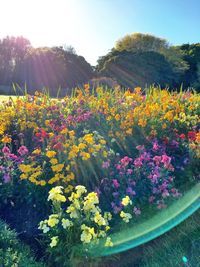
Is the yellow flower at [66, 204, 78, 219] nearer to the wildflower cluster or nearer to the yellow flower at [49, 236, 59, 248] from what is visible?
the wildflower cluster

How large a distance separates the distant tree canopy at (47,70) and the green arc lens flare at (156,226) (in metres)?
22.8

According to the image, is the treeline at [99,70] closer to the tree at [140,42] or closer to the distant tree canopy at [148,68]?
the distant tree canopy at [148,68]

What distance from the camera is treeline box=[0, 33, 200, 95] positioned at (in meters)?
25.2

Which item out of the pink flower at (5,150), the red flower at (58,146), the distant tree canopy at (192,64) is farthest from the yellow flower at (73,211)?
the distant tree canopy at (192,64)

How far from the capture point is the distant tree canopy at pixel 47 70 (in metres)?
26.4

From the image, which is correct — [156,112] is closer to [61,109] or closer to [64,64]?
[61,109]

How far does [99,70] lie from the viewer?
2764 cm

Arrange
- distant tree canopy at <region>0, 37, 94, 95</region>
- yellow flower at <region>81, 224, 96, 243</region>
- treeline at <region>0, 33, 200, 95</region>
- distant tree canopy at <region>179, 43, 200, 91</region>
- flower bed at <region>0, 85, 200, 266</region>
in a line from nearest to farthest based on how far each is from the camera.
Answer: yellow flower at <region>81, 224, 96, 243</region>, flower bed at <region>0, 85, 200, 266</region>, treeline at <region>0, 33, 200, 95</region>, distant tree canopy at <region>0, 37, 94, 95</region>, distant tree canopy at <region>179, 43, 200, 91</region>

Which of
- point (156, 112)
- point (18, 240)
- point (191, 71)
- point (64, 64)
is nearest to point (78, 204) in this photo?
point (18, 240)

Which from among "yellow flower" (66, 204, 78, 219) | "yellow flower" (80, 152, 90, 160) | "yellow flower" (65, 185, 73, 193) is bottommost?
"yellow flower" (65, 185, 73, 193)

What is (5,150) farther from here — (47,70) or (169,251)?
(47,70)

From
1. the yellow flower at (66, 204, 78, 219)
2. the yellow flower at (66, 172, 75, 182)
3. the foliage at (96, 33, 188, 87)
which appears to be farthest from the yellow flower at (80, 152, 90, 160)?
the foliage at (96, 33, 188, 87)

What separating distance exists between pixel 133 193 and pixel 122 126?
5.42 feet

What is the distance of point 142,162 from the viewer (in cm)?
369
